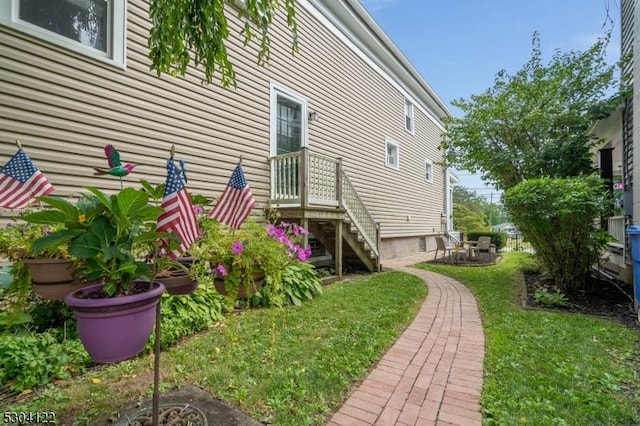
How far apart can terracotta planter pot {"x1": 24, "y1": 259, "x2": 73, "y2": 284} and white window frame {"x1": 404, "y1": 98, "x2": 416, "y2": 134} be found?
12.8 meters

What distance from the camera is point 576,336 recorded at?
366 centimetres

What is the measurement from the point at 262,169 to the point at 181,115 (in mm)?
1860

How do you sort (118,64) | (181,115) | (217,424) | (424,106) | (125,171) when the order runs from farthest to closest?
(424,106)
(181,115)
(118,64)
(217,424)
(125,171)

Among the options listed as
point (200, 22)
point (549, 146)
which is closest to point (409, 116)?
point (549, 146)

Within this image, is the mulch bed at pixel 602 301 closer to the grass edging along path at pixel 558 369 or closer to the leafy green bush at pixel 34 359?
the grass edging along path at pixel 558 369

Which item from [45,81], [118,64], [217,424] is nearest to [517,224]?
[217,424]

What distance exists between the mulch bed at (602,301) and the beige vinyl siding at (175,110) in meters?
5.25

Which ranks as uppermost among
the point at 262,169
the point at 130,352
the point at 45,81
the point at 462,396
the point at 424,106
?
the point at 424,106

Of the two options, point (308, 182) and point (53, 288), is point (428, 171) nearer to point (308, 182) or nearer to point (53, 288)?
point (308, 182)

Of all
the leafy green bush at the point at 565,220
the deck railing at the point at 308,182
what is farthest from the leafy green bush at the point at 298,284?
the leafy green bush at the point at 565,220

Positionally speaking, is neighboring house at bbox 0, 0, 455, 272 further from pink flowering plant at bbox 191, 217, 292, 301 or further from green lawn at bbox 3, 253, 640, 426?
pink flowering plant at bbox 191, 217, 292, 301

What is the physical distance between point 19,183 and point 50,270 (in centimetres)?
70

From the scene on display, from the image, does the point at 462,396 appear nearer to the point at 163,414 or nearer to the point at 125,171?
the point at 163,414

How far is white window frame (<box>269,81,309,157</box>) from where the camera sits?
22.1 feet
